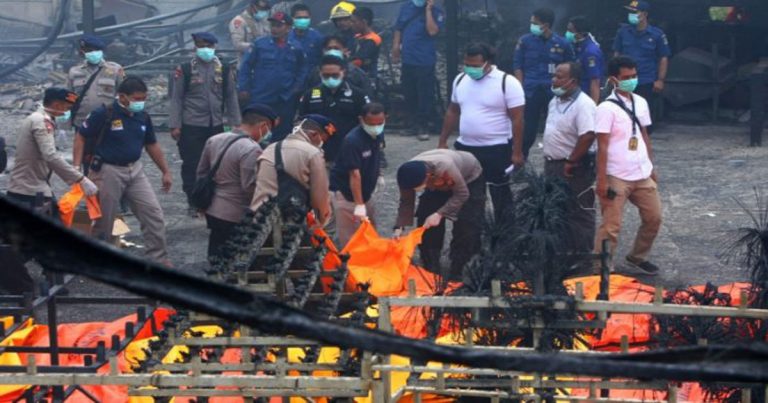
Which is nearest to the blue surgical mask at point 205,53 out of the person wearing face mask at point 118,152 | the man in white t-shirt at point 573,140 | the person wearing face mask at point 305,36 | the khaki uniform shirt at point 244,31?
the person wearing face mask at point 118,152

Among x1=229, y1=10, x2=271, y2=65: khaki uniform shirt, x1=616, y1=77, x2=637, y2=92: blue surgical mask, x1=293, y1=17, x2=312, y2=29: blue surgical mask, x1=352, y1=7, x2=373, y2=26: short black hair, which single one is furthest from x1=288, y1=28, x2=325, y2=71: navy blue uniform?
x1=616, y1=77, x2=637, y2=92: blue surgical mask

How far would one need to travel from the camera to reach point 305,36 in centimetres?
1316

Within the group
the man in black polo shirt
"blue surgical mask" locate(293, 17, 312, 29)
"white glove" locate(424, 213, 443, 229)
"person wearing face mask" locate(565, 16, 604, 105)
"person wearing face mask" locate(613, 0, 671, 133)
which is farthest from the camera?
"person wearing face mask" locate(613, 0, 671, 133)

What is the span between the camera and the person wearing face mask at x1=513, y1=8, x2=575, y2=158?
1252 cm

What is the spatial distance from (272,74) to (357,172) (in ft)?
11.9

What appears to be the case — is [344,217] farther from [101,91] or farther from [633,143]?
[101,91]

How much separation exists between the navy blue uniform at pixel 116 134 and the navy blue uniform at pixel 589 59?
522 centimetres

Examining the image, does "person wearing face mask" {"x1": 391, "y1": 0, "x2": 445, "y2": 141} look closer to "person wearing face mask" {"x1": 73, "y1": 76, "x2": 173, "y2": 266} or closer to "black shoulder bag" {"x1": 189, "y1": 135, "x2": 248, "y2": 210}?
"person wearing face mask" {"x1": 73, "y1": 76, "x2": 173, "y2": 266}

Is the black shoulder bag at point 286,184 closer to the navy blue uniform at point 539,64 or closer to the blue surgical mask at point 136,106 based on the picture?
the blue surgical mask at point 136,106

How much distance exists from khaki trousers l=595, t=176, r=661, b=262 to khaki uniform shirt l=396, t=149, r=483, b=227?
1.04 m

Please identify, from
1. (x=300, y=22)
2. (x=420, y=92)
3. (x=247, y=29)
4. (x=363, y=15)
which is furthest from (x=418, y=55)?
(x=247, y=29)

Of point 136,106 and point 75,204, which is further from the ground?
point 136,106

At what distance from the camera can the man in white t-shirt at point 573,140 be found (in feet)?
30.7

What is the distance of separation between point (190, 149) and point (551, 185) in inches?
187
